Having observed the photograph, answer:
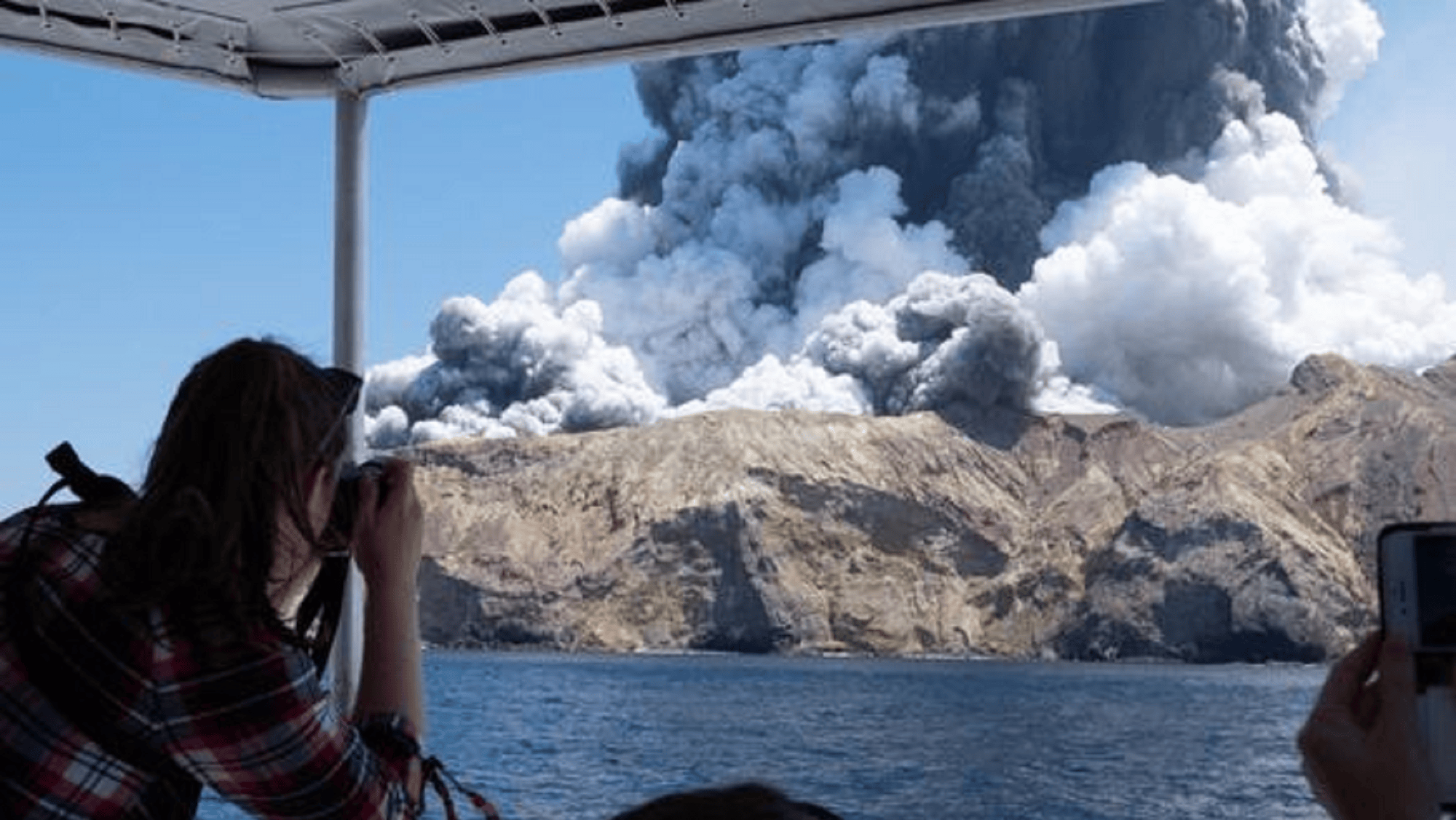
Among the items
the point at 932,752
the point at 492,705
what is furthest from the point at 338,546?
the point at 492,705

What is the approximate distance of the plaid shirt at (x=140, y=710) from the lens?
2.54 feet

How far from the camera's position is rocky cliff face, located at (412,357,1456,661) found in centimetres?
6038

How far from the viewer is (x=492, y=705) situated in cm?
5056

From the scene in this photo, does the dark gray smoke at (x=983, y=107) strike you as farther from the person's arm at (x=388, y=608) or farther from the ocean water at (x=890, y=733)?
the person's arm at (x=388, y=608)

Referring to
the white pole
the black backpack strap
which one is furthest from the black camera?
the white pole

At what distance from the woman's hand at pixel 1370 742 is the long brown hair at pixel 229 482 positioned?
460 millimetres

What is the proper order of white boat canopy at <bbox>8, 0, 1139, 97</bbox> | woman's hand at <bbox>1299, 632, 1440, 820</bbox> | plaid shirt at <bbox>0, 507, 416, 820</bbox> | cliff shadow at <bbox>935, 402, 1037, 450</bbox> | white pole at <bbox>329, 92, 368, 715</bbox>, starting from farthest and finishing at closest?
1. cliff shadow at <bbox>935, 402, 1037, 450</bbox>
2. white pole at <bbox>329, 92, 368, 715</bbox>
3. white boat canopy at <bbox>8, 0, 1139, 97</bbox>
4. plaid shirt at <bbox>0, 507, 416, 820</bbox>
5. woman's hand at <bbox>1299, 632, 1440, 820</bbox>

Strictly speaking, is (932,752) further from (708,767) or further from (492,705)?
(492,705)

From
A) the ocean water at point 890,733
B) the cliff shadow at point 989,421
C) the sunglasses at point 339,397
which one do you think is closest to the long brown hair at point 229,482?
the sunglasses at point 339,397

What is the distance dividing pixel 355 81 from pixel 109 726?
245cm

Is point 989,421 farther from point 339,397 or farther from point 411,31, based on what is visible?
point 339,397

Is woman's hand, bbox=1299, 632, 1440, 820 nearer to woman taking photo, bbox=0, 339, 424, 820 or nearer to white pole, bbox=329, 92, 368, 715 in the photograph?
woman taking photo, bbox=0, 339, 424, 820

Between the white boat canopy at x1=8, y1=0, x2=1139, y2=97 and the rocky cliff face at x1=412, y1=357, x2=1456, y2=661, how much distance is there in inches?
2289

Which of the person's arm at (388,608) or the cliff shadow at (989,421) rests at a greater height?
the cliff shadow at (989,421)
